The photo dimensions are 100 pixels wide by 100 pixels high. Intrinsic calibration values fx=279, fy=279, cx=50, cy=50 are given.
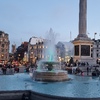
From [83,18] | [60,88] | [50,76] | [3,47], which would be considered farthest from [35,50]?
[60,88]

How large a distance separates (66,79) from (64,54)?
463ft

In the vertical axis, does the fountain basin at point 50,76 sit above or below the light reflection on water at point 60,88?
above

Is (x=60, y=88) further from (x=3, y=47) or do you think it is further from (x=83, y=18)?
(x=3, y=47)

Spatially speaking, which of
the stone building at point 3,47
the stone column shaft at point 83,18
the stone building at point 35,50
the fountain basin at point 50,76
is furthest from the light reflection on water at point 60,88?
the stone building at point 35,50

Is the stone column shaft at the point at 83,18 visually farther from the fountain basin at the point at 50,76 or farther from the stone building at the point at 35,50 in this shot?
the stone building at the point at 35,50

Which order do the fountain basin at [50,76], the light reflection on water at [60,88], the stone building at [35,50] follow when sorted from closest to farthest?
the light reflection on water at [60,88] < the fountain basin at [50,76] < the stone building at [35,50]

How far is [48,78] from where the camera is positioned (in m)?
29.2

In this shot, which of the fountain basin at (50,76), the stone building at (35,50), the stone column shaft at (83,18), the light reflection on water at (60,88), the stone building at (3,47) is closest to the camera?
the light reflection on water at (60,88)

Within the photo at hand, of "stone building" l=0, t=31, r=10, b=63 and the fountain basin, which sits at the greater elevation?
"stone building" l=0, t=31, r=10, b=63

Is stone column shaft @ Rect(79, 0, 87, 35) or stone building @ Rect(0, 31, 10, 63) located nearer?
stone column shaft @ Rect(79, 0, 87, 35)

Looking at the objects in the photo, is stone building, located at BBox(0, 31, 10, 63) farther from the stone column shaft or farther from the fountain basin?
the fountain basin

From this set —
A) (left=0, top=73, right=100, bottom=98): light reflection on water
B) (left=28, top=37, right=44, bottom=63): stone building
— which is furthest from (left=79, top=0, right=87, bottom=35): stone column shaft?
(left=28, top=37, right=44, bottom=63): stone building

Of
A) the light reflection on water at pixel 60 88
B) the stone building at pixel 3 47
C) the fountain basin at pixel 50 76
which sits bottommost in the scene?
the light reflection on water at pixel 60 88

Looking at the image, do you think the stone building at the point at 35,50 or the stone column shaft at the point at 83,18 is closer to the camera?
the stone column shaft at the point at 83,18
